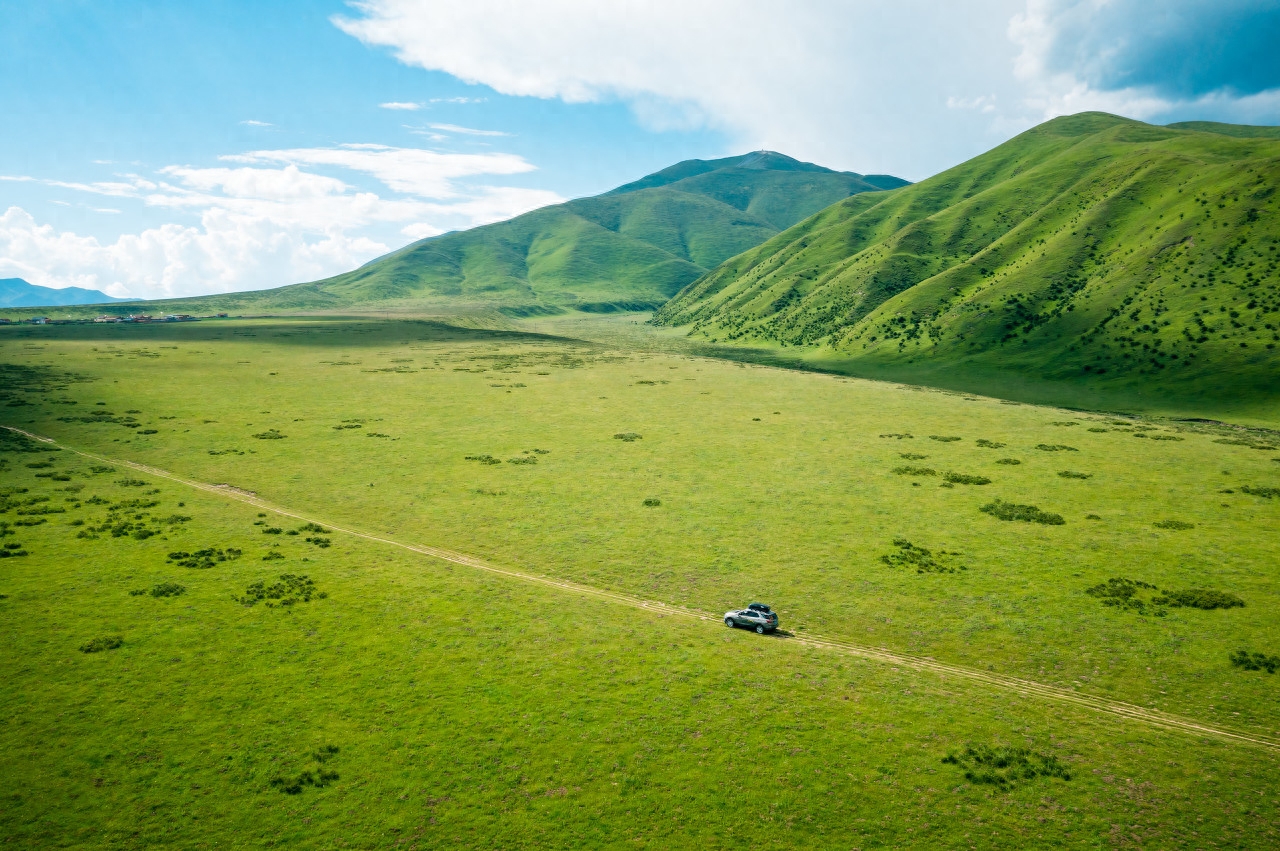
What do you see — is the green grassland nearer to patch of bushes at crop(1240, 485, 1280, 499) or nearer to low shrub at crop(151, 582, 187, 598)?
low shrub at crop(151, 582, 187, 598)

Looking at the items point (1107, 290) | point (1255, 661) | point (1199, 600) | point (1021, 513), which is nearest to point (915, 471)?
point (1021, 513)

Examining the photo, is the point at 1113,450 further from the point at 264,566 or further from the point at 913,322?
the point at 913,322

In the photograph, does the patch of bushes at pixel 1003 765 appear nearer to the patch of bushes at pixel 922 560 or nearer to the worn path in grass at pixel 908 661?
the worn path in grass at pixel 908 661

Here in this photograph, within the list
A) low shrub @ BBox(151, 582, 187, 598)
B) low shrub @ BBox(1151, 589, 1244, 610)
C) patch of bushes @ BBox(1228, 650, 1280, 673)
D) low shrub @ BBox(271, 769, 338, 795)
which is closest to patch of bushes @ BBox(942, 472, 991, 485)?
low shrub @ BBox(1151, 589, 1244, 610)

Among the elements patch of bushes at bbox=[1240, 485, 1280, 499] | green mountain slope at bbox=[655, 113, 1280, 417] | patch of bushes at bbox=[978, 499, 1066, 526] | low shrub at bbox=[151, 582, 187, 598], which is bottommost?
low shrub at bbox=[151, 582, 187, 598]

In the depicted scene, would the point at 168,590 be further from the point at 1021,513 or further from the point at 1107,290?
the point at 1107,290

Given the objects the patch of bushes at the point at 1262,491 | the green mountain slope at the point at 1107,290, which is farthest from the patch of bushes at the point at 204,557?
the green mountain slope at the point at 1107,290
